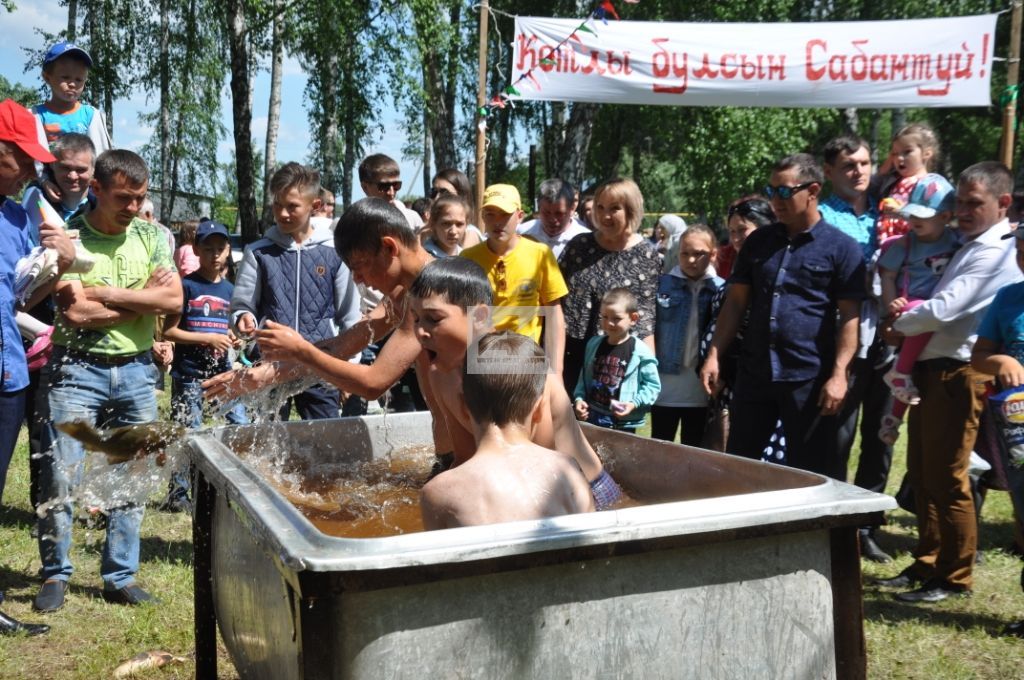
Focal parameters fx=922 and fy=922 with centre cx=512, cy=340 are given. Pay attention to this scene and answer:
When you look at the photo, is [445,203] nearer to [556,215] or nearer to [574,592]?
[556,215]

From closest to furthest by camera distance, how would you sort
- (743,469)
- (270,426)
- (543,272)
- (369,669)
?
(369,669) → (743,469) → (270,426) → (543,272)

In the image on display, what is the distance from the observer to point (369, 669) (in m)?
1.73

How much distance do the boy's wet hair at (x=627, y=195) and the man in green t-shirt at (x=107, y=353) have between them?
2418mm

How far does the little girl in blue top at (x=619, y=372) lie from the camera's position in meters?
5.14

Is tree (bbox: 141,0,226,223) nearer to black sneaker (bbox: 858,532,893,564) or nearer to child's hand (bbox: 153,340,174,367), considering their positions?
child's hand (bbox: 153,340,174,367)

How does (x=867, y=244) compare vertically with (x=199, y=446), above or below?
A: above

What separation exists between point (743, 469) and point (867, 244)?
9.97ft

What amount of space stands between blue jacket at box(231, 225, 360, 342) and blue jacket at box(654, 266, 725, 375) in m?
1.97

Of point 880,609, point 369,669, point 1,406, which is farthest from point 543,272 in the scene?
point 369,669

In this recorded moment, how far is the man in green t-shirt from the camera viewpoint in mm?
4000

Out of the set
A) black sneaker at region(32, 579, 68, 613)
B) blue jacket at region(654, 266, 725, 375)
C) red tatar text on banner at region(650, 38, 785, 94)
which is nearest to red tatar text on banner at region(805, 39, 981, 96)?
red tatar text on banner at region(650, 38, 785, 94)

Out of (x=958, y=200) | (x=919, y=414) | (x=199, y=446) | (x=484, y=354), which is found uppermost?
(x=958, y=200)

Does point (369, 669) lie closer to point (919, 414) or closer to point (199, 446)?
point (199, 446)

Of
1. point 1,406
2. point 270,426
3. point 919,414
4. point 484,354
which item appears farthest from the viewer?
point 919,414
